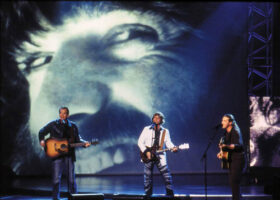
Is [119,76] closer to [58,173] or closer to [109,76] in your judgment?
[109,76]

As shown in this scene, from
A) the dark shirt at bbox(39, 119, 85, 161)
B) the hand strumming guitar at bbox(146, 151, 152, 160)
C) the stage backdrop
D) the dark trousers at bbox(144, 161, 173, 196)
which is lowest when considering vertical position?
the dark trousers at bbox(144, 161, 173, 196)

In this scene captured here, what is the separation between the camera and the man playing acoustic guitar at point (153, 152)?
7023mm

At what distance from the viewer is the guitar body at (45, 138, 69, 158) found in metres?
6.84

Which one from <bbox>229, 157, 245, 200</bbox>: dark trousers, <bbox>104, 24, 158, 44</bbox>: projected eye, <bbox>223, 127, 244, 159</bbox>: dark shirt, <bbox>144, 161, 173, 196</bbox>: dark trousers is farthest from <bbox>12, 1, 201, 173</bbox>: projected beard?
<bbox>229, 157, 245, 200</bbox>: dark trousers

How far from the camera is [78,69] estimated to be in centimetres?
1095

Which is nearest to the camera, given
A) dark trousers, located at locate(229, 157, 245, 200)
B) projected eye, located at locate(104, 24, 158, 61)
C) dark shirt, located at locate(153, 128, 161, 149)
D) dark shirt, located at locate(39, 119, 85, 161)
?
dark trousers, located at locate(229, 157, 245, 200)

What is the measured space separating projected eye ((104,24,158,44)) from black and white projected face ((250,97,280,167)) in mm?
3693

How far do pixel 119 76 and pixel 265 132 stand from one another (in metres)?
4.69

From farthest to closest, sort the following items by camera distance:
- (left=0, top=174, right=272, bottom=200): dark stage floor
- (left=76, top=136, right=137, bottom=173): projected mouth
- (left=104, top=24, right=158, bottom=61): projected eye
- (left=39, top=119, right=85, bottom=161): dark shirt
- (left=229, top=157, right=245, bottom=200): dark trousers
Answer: (left=104, top=24, right=158, bottom=61): projected eye
(left=76, top=136, right=137, bottom=173): projected mouth
(left=0, top=174, right=272, bottom=200): dark stage floor
(left=39, top=119, right=85, bottom=161): dark shirt
(left=229, top=157, right=245, bottom=200): dark trousers

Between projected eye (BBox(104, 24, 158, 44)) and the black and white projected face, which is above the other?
projected eye (BBox(104, 24, 158, 44))

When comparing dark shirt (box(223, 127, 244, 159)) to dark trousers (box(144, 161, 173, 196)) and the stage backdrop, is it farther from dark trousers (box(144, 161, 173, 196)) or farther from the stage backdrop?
the stage backdrop

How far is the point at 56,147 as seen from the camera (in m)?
6.86

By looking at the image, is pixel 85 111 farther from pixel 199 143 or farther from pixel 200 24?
pixel 200 24

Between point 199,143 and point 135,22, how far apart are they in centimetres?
436
